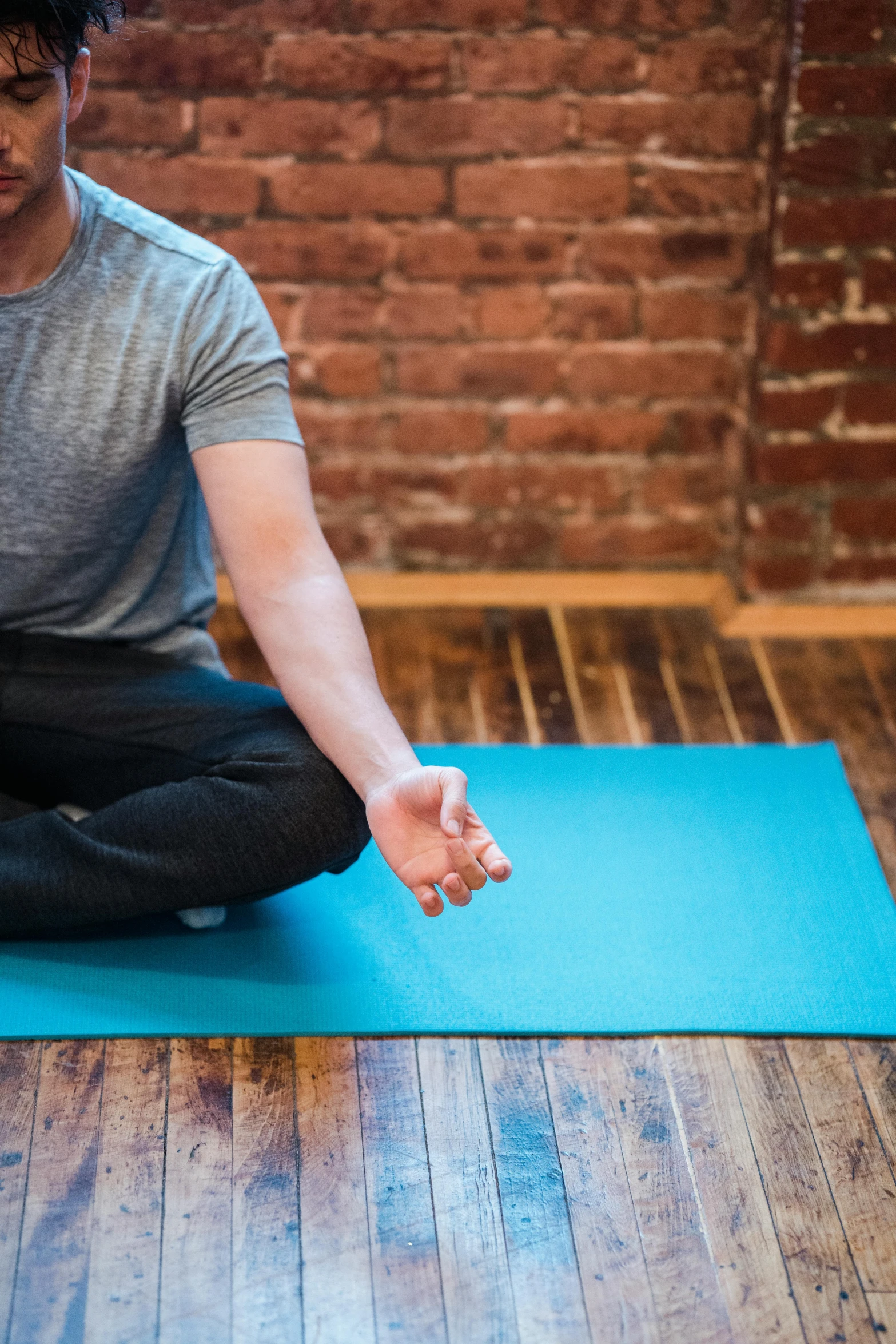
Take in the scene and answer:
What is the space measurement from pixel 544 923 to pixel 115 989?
461 mm

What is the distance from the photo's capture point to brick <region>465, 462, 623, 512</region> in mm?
2217

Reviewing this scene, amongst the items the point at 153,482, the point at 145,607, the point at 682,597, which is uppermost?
the point at 153,482

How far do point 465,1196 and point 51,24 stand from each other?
3.60 feet

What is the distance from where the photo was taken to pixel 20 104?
4.24 feet

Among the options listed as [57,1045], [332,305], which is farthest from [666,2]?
[57,1045]

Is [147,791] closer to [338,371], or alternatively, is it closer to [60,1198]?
[60,1198]

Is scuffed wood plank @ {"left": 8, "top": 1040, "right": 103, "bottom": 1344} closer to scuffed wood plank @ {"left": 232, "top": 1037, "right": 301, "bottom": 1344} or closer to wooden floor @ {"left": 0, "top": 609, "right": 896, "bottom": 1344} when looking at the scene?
wooden floor @ {"left": 0, "top": 609, "right": 896, "bottom": 1344}

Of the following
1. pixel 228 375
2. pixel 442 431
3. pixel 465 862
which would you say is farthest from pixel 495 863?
pixel 442 431

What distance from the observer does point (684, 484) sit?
2240 mm

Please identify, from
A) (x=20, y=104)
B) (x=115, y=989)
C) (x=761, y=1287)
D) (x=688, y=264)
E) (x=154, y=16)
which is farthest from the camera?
(x=688, y=264)

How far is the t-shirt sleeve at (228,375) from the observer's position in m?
1.45

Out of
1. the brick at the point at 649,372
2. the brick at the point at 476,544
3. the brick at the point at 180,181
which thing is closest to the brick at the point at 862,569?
the brick at the point at 649,372

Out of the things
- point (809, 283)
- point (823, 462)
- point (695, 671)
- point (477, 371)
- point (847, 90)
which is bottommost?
point (695, 671)

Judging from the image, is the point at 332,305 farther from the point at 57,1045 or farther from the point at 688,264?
the point at 57,1045
